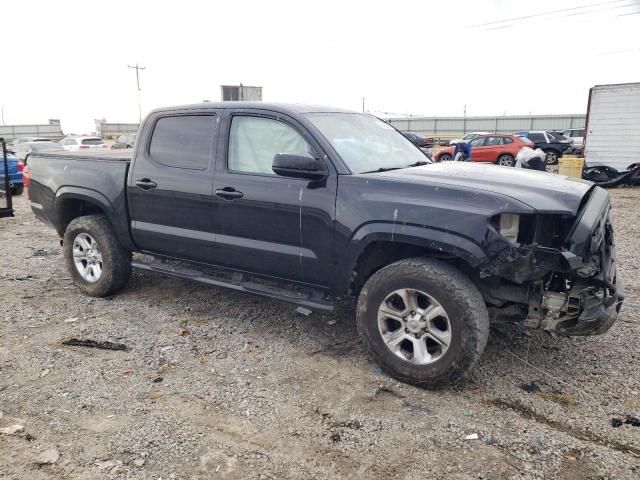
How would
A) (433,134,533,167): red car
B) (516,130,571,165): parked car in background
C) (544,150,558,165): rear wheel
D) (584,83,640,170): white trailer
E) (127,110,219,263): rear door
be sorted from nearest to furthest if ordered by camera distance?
(127,110,219,263): rear door → (584,83,640,170): white trailer → (433,134,533,167): red car → (544,150,558,165): rear wheel → (516,130,571,165): parked car in background

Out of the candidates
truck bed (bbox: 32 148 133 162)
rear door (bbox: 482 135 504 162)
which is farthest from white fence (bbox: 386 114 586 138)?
truck bed (bbox: 32 148 133 162)

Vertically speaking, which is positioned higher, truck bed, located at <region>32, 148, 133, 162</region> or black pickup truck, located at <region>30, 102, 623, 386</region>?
truck bed, located at <region>32, 148, 133, 162</region>

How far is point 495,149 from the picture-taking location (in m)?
21.0

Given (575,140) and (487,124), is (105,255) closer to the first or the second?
(575,140)

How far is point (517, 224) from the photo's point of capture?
3.23 m

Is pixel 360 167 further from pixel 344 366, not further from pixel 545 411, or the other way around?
pixel 545 411

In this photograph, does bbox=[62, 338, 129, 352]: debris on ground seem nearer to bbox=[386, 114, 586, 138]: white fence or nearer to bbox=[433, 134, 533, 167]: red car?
bbox=[433, 134, 533, 167]: red car

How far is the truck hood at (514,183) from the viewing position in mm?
3191

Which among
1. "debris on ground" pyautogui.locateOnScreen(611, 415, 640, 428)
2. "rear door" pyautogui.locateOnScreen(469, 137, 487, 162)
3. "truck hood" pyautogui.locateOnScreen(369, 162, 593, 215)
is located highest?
"truck hood" pyautogui.locateOnScreen(369, 162, 593, 215)

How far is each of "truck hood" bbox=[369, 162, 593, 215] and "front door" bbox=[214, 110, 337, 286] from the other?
1.86 ft

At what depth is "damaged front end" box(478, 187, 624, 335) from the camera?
10.2ft

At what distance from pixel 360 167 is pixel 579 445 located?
2237mm

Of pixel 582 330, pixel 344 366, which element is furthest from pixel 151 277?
pixel 582 330

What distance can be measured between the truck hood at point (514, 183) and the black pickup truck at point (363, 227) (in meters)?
0.02
